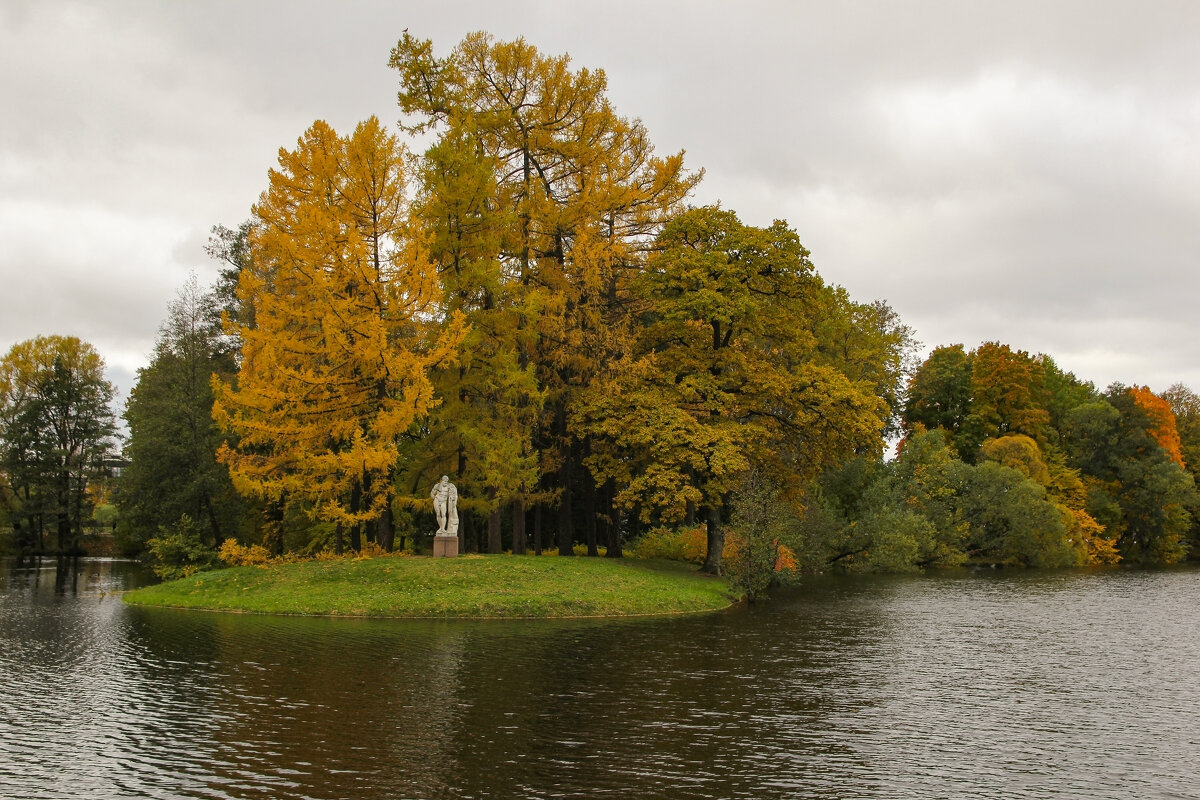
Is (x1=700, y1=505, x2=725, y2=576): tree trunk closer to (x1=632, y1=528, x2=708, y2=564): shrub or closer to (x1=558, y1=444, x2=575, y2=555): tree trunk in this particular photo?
(x1=632, y1=528, x2=708, y2=564): shrub

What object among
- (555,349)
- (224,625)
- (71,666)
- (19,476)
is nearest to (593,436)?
(555,349)

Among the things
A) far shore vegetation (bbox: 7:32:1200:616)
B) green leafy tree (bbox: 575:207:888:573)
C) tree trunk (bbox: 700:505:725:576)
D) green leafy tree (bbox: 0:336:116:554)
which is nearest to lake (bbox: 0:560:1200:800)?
far shore vegetation (bbox: 7:32:1200:616)

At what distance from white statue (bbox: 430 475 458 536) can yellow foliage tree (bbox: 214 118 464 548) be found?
1724mm

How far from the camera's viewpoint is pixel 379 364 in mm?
29688

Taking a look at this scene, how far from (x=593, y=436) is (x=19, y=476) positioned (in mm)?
43940

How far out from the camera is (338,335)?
29453mm

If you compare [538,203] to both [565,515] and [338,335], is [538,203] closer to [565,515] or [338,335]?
[338,335]

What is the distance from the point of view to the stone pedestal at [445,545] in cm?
3092

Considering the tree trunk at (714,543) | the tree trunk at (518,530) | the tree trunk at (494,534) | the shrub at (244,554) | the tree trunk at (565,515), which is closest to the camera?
the shrub at (244,554)

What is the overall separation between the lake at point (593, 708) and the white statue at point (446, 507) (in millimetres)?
7325

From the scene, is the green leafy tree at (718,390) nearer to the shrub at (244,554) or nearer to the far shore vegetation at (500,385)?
the far shore vegetation at (500,385)

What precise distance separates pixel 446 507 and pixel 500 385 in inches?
189

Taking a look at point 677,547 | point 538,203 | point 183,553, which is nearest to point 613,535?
point 677,547

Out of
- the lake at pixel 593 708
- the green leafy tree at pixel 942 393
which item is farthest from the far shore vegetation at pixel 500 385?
the green leafy tree at pixel 942 393
